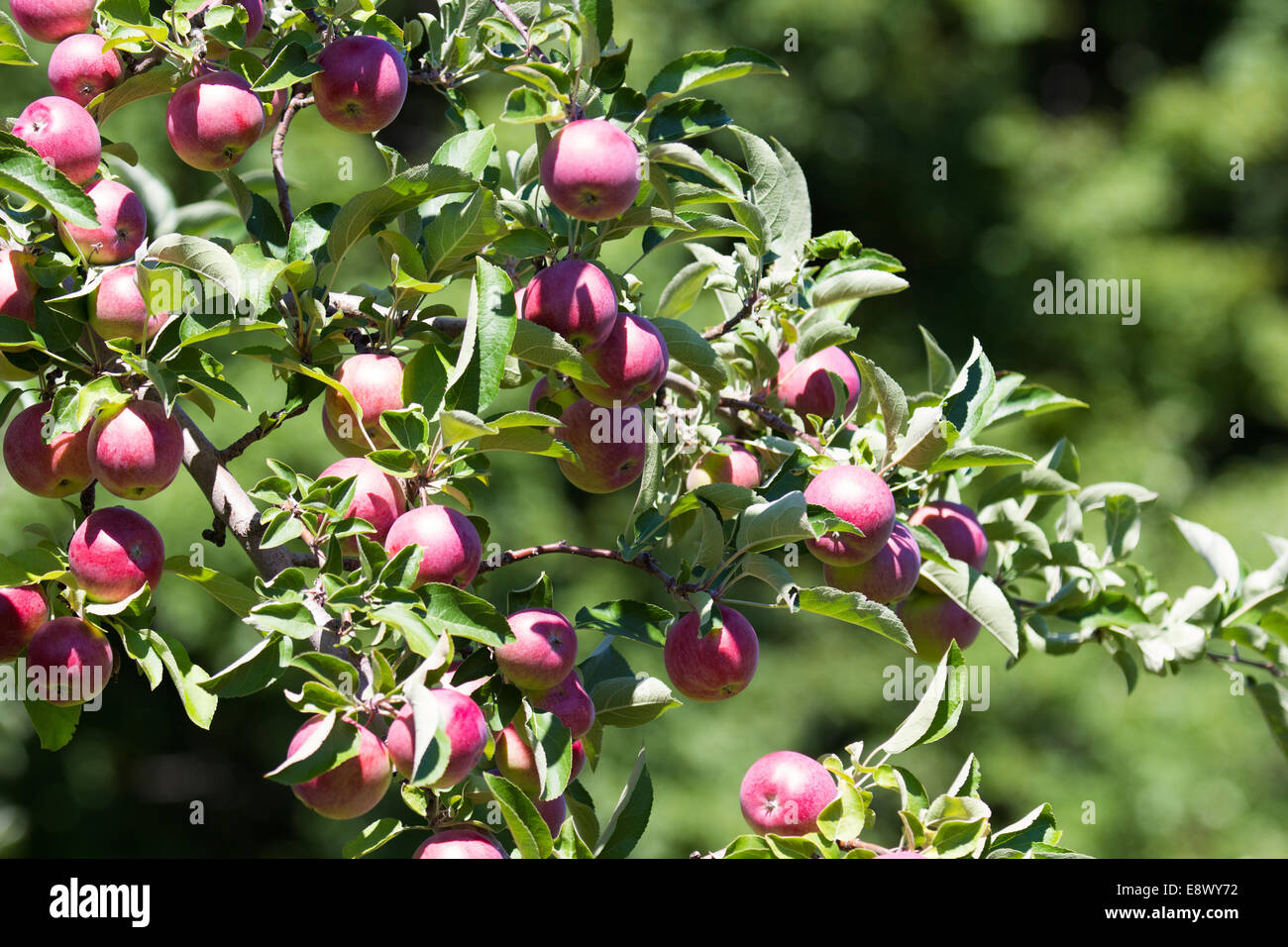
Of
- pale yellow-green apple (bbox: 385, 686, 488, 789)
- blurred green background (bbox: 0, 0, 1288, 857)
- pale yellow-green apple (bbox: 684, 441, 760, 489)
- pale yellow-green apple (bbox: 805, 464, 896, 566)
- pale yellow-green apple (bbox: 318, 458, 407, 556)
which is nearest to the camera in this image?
pale yellow-green apple (bbox: 385, 686, 488, 789)

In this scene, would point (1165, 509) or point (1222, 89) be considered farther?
point (1222, 89)

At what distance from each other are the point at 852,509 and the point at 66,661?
59cm

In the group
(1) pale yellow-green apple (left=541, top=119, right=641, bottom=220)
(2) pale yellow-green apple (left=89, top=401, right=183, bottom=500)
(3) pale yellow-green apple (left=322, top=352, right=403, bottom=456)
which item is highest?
(1) pale yellow-green apple (left=541, top=119, right=641, bottom=220)

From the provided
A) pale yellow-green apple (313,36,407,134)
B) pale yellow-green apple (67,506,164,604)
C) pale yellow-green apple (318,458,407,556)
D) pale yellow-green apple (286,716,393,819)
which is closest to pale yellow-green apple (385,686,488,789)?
pale yellow-green apple (286,716,393,819)

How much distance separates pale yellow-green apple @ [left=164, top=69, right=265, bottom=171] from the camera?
904 mm

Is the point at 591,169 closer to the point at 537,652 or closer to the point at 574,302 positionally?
the point at 574,302

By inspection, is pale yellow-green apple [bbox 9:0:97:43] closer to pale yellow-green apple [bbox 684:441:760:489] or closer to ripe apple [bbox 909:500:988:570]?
pale yellow-green apple [bbox 684:441:760:489]

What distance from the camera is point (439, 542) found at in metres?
0.83

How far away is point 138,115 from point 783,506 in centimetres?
274

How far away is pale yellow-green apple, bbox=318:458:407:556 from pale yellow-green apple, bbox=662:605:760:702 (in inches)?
10.1

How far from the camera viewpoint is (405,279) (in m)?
0.89

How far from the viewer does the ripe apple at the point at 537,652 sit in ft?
2.77
